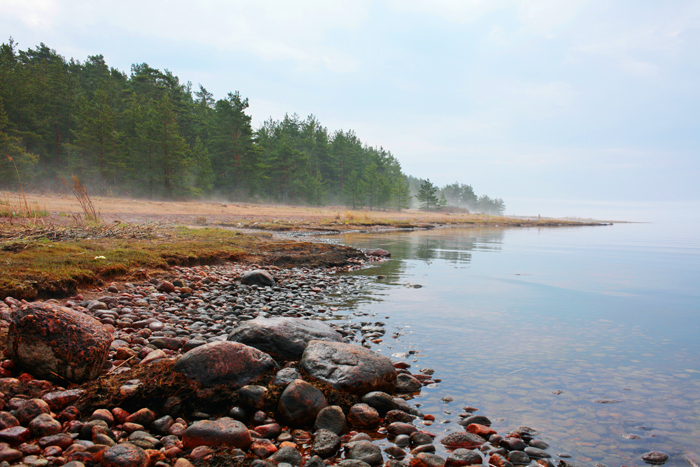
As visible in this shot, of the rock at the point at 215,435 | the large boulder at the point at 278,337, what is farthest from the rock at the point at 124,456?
the large boulder at the point at 278,337

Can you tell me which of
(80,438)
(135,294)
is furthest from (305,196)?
(80,438)

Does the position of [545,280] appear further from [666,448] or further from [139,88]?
[139,88]

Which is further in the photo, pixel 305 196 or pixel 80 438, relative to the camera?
pixel 305 196

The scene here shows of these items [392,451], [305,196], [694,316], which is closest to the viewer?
[392,451]

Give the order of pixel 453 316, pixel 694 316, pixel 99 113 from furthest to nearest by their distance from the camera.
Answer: pixel 99 113 < pixel 694 316 < pixel 453 316

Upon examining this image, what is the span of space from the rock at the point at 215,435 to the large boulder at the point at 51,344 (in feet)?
4.65

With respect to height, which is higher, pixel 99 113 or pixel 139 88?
pixel 139 88

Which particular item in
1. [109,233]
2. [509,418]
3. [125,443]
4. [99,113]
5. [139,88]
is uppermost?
[139,88]

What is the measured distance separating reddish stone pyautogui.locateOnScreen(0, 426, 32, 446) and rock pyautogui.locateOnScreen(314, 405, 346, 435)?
7.29 feet

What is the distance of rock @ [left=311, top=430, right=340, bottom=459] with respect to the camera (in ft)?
10.3

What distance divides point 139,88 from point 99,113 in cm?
1798

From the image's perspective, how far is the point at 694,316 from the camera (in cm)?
855

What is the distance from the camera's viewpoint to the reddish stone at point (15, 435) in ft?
8.99

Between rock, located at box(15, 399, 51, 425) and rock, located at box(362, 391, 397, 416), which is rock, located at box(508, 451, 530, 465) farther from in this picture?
rock, located at box(15, 399, 51, 425)
